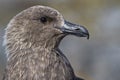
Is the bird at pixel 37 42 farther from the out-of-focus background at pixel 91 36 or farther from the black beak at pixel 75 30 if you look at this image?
the out-of-focus background at pixel 91 36

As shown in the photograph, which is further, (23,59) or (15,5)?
(15,5)

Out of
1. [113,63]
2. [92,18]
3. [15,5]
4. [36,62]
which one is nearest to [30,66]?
[36,62]

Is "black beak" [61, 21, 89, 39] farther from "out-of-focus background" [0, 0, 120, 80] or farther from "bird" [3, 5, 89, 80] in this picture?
"out-of-focus background" [0, 0, 120, 80]

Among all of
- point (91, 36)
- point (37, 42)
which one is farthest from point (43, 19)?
point (91, 36)

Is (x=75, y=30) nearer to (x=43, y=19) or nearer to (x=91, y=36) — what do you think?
(x=43, y=19)

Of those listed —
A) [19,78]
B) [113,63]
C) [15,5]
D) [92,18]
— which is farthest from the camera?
[15,5]

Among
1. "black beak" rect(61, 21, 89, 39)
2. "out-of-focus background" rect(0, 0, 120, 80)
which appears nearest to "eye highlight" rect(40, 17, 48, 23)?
"black beak" rect(61, 21, 89, 39)

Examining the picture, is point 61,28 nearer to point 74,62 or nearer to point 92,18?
point 74,62

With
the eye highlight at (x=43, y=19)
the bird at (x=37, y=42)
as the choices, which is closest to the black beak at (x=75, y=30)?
the bird at (x=37, y=42)
